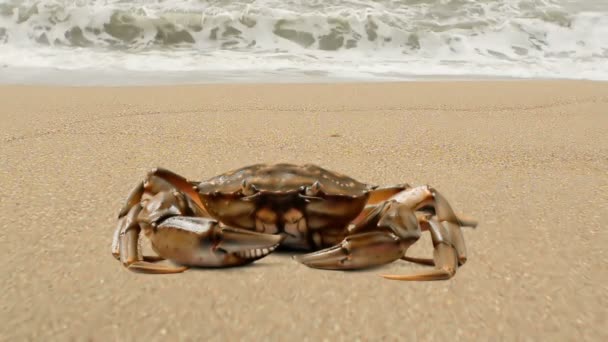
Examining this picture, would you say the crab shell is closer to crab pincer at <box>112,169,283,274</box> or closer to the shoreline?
crab pincer at <box>112,169,283,274</box>

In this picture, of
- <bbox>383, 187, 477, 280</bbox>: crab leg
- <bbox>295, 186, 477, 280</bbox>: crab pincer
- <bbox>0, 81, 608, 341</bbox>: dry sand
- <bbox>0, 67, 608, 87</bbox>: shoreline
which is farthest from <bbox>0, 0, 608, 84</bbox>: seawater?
<bbox>295, 186, 477, 280</bbox>: crab pincer

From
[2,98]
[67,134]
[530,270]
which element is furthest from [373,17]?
[530,270]

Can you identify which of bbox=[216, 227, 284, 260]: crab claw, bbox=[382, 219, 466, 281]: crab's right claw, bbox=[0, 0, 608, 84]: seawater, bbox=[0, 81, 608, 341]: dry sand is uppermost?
bbox=[216, 227, 284, 260]: crab claw

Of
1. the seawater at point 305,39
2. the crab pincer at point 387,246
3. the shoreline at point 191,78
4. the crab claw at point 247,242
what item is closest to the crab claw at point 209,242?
the crab claw at point 247,242

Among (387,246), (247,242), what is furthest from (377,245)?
(247,242)

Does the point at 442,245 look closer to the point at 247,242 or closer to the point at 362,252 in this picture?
the point at 362,252

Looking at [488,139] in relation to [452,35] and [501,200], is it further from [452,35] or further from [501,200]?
[452,35]
